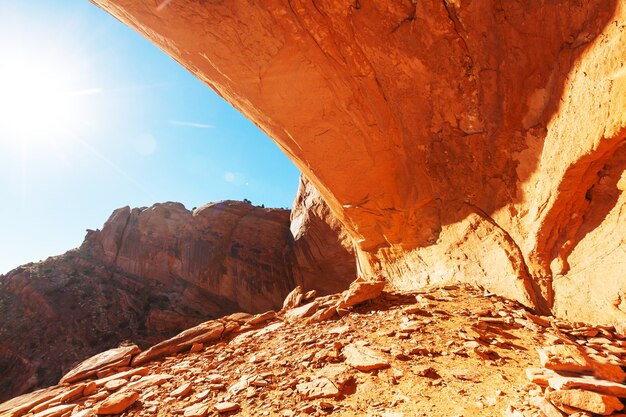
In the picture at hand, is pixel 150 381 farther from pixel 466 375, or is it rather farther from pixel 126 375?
pixel 466 375

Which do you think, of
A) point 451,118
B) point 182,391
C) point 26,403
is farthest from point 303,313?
point 451,118

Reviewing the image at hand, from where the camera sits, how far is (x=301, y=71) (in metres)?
7.46

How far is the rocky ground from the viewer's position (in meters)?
2.71

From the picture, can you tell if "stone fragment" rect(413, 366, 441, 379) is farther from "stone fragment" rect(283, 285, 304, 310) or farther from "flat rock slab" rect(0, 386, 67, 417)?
"flat rock slab" rect(0, 386, 67, 417)

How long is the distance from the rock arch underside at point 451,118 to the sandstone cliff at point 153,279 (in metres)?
10.6

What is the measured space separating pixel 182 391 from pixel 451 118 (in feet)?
24.4

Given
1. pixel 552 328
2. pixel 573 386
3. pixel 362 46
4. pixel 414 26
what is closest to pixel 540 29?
pixel 414 26

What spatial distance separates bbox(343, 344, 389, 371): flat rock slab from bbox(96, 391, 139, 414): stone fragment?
2.92 meters

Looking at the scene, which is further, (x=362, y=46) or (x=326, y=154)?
(x=326, y=154)

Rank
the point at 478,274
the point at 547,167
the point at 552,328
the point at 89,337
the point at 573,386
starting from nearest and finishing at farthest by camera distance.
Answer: the point at 573,386 < the point at 552,328 < the point at 547,167 < the point at 478,274 < the point at 89,337

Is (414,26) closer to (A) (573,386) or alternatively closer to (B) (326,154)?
(B) (326,154)

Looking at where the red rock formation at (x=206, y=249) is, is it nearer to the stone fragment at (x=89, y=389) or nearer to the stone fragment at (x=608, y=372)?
the stone fragment at (x=89, y=389)

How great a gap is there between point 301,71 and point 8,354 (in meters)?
30.0

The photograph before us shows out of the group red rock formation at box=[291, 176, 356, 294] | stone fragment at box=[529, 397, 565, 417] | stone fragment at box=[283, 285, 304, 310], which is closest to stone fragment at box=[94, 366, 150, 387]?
stone fragment at box=[283, 285, 304, 310]
